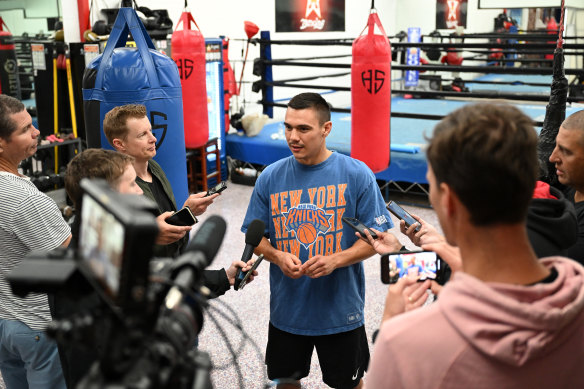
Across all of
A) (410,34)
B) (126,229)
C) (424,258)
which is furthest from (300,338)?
(410,34)

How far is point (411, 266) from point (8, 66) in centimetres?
602

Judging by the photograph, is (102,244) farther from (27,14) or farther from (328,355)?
(27,14)

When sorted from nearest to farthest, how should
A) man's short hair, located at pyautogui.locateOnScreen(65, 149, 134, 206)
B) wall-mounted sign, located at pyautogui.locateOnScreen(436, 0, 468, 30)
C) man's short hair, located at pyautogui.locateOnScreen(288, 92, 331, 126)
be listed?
man's short hair, located at pyautogui.locateOnScreen(65, 149, 134, 206), man's short hair, located at pyautogui.locateOnScreen(288, 92, 331, 126), wall-mounted sign, located at pyautogui.locateOnScreen(436, 0, 468, 30)

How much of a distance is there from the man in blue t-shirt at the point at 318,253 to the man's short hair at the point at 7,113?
36.6 inches

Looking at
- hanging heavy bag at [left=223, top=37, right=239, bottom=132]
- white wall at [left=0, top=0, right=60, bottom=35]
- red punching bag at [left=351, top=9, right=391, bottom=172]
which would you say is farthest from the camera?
white wall at [left=0, top=0, right=60, bottom=35]

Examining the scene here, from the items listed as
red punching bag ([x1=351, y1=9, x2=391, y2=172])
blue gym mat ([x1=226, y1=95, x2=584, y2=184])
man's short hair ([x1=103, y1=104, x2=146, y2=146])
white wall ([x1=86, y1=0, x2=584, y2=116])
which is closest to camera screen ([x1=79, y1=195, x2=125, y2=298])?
man's short hair ([x1=103, y1=104, x2=146, y2=146])

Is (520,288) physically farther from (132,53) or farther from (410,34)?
(410,34)

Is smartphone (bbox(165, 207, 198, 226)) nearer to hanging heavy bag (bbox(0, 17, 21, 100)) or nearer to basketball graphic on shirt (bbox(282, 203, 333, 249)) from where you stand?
basketball graphic on shirt (bbox(282, 203, 333, 249))

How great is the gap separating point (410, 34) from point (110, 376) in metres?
9.91

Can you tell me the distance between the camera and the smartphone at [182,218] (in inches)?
78.7

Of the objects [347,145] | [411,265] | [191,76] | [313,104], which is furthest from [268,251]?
[347,145]

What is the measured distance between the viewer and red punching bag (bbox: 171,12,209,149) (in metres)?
4.73

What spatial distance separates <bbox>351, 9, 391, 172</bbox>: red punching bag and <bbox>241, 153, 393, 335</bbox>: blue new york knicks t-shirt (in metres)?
1.98

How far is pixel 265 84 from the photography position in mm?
6414
